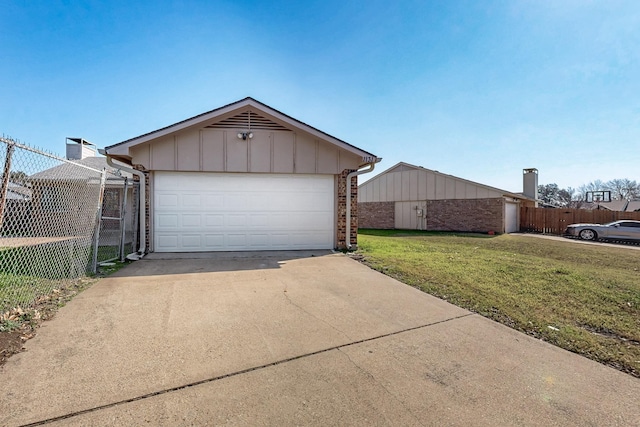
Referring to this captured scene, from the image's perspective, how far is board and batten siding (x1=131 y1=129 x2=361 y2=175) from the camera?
301 inches

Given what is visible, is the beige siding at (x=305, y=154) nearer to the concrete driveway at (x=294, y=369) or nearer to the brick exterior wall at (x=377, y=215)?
the concrete driveway at (x=294, y=369)

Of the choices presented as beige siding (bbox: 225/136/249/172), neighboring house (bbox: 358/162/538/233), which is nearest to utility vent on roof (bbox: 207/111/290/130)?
beige siding (bbox: 225/136/249/172)

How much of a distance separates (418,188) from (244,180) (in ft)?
51.8

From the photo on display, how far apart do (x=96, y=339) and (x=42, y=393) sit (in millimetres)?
916

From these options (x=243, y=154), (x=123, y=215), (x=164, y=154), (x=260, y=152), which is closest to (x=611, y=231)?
(x=260, y=152)

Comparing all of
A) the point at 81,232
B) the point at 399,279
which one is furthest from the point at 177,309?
the point at 399,279

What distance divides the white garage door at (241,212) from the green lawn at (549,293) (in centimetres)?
207

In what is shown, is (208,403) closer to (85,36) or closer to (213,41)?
(213,41)

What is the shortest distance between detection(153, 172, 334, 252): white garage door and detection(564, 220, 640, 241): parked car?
1598cm

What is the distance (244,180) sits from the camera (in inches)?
324

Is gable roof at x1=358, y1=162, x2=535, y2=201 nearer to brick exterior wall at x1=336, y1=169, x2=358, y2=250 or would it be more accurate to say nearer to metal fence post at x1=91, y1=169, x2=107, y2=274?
brick exterior wall at x1=336, y1=169, x2=358, y2=250

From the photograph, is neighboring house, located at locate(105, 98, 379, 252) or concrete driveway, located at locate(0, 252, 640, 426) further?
neighboring house, located at locate(105, 98, 379, 252)

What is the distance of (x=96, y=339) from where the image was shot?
2939mm

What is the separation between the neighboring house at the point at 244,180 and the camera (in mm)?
7707
